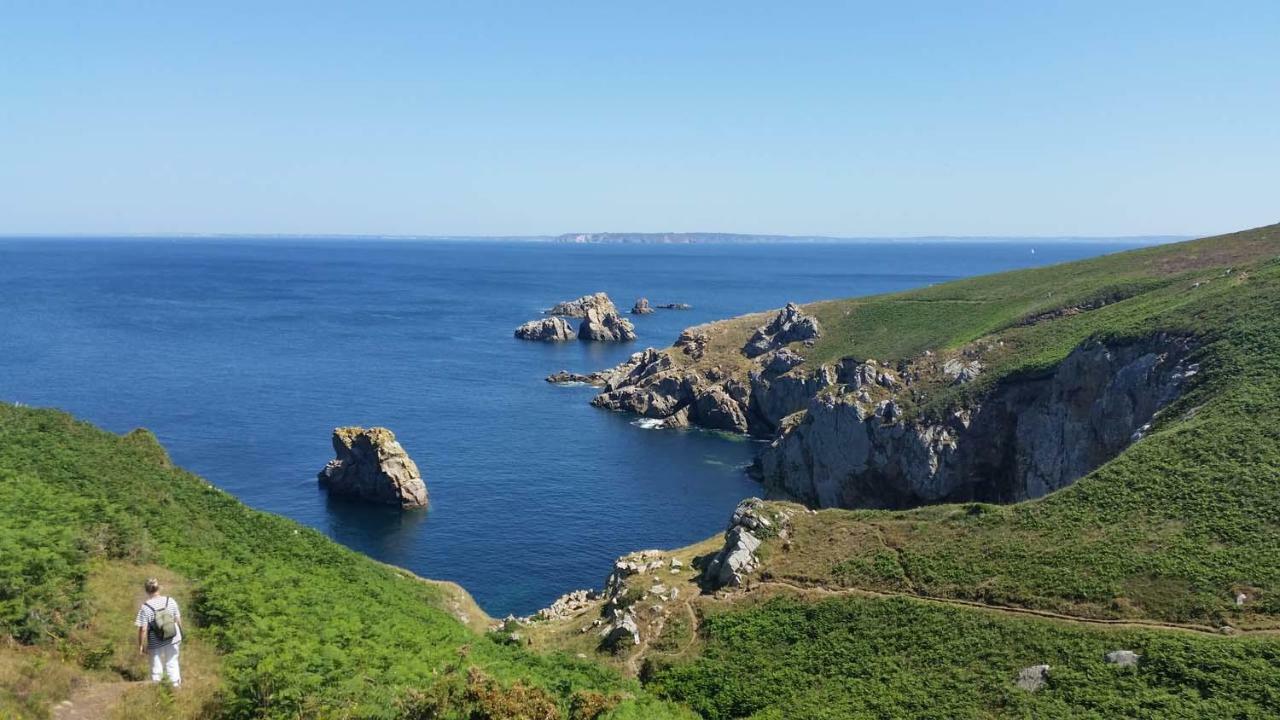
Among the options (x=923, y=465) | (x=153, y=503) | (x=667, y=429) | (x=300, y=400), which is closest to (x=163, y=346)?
(x=300, y=400)

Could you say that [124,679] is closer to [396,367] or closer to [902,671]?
[902,671]

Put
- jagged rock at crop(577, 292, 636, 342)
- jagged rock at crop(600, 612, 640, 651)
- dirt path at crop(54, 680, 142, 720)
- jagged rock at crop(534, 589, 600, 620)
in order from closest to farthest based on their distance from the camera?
dirt path at crop(54, 680, 142, 720) < jagged rock at crop(600, 612, 640, 651) < jagged rock at crop(534, 589, 600, 620) < jagged rock at crop(577, 292, 636, 342)

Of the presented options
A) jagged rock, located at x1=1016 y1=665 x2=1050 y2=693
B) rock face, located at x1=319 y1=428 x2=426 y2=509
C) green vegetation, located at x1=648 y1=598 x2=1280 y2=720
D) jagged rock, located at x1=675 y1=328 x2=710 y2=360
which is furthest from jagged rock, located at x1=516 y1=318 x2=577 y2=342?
jagged rock, located at x1=1016 y1=665 x2=1050 y2=693

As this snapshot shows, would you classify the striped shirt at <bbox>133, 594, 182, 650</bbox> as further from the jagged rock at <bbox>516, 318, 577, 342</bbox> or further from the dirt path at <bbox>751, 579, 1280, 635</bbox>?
the jagged rock at <bbox>516, 318, 577, 342</bbox>

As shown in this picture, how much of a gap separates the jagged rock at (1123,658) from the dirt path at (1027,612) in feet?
7.81

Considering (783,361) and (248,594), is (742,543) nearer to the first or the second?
(248,594)

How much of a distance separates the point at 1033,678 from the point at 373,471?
6558cm

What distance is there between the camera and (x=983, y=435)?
73375 millimetres

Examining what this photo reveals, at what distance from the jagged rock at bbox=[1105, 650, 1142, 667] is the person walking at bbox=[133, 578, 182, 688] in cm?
3407

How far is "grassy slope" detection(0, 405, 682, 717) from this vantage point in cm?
2127

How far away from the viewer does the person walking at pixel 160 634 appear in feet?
63.3

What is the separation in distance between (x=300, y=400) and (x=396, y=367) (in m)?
28.6

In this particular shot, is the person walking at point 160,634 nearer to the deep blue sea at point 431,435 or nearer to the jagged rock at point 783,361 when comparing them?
the deep blue sea at point 431,435

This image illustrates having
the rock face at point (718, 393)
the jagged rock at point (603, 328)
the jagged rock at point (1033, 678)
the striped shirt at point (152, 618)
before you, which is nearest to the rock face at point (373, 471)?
the rock face at point (718, 393)
